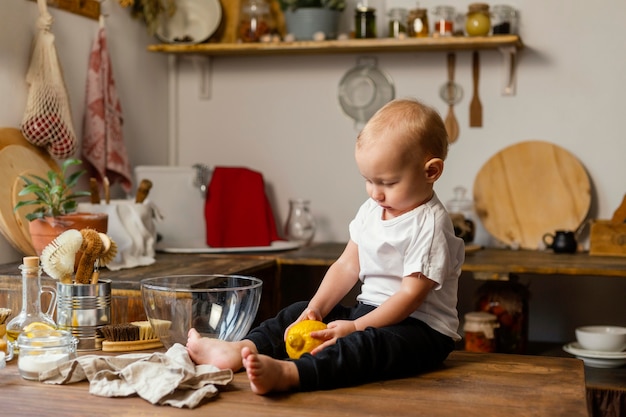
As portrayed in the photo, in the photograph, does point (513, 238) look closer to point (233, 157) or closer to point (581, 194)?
point (581, 194)

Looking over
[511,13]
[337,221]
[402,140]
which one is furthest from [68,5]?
[402,140]

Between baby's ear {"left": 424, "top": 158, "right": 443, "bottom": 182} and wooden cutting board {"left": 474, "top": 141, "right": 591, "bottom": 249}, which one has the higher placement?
baby's ear {"left": 424, "top": 158, "right": 443, "bottom": 182}

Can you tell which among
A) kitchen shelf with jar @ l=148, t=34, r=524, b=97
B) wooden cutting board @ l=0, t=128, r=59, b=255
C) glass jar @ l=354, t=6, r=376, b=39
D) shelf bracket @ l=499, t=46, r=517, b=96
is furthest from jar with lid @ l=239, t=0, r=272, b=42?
wooden cutting board @ l=0, t=128, r=59, b=255

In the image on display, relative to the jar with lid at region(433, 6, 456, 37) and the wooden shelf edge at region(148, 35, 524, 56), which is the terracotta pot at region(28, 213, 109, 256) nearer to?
the wooden shelf edge at region(148, 35, 524, 56)

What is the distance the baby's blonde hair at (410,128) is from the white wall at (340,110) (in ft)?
5.02

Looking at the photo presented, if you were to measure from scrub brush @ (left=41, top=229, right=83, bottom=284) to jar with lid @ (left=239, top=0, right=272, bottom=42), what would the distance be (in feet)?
5.35

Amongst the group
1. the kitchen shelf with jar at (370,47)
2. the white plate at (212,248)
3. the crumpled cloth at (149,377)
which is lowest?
the white plate at (212,248)

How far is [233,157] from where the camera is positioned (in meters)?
3.32

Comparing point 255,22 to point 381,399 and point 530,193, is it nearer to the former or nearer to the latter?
point 530,193

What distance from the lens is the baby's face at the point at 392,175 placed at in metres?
1.44

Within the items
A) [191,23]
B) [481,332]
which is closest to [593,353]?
[481,332]

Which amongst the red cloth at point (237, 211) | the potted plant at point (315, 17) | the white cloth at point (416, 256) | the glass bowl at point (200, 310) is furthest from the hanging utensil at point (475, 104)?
the glass bowl at point (200, 310)

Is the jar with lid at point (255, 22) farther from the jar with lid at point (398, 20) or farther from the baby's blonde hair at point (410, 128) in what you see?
the baby's blonde hair at point (410, 128)

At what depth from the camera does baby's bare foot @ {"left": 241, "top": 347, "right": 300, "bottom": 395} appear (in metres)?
1.25
